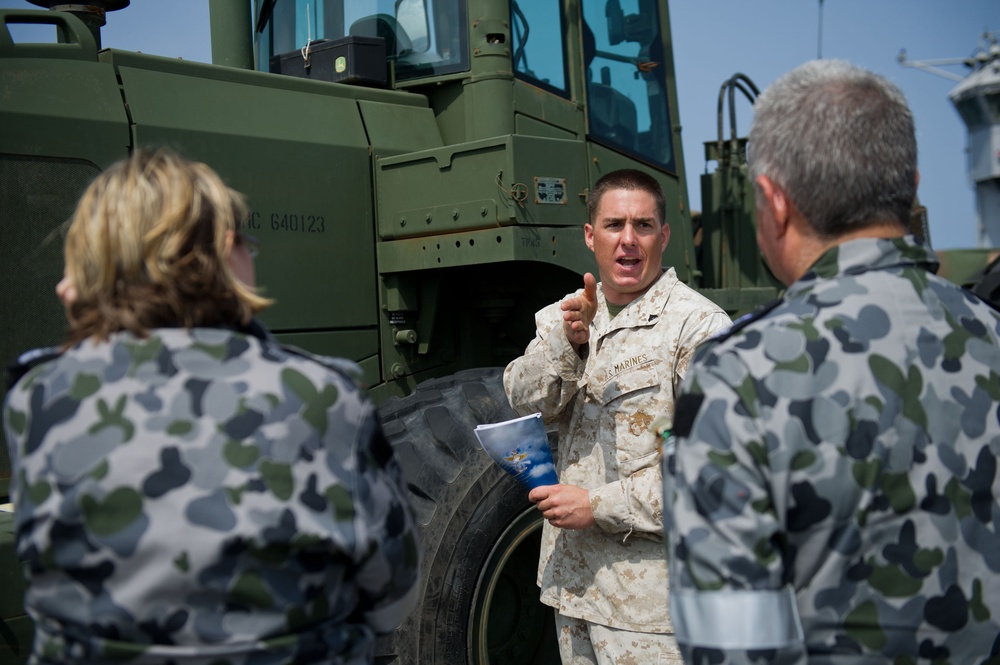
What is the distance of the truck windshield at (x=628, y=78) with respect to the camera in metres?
4.45

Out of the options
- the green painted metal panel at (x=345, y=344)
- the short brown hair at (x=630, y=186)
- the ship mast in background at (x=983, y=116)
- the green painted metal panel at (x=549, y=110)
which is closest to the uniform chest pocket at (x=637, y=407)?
the short brown hair at (x=630, y=186)

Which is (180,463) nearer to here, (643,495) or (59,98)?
(643,495)

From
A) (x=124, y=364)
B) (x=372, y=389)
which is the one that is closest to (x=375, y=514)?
(x=124, y=364)

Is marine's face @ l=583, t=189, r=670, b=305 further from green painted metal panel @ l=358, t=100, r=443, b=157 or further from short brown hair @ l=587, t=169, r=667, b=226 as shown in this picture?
green painted metal panel @ l=358, t=100, r=443, b=157

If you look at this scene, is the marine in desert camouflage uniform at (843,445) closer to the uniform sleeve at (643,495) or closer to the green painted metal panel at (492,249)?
the uniform sleeve at (643,495)

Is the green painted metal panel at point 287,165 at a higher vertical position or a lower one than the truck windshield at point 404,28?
lower

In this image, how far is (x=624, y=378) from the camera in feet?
8.34

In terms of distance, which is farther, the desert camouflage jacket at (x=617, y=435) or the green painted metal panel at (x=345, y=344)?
the green painted metal panel at (x=345, y=344)

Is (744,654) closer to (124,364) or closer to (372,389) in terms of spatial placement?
(124,364)

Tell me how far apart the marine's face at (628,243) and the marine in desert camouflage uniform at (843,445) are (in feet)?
3.70

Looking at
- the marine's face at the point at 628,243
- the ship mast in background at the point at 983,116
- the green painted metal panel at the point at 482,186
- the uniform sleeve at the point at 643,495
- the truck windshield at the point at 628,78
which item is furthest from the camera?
the ship mast in background at the point at 983,116

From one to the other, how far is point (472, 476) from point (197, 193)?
6.69 ft

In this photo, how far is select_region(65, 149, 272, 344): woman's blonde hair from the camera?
4.66 ft

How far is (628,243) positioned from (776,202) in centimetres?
112
